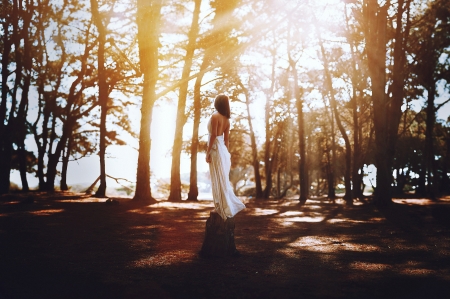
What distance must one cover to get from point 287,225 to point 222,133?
5.59m

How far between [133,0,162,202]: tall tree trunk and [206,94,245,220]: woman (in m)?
11.0

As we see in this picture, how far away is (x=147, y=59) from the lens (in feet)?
58.4

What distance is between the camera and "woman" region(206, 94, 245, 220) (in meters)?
6.82

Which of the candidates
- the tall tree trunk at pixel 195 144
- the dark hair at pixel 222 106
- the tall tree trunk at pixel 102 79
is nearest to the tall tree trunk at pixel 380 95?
the tall tree trunk at pixel 195 144

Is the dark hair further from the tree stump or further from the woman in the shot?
the tree stump

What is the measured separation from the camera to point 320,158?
53562 mm

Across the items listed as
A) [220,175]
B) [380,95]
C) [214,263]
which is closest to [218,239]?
[214,263]

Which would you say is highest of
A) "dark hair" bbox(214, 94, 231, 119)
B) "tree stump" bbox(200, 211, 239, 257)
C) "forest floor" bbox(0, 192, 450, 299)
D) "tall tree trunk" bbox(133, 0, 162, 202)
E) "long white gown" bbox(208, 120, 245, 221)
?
"tall tree trunk" bbox(133, 0, 162, 202)

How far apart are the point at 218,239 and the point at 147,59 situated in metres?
12.8

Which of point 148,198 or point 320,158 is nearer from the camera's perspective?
point 148,198

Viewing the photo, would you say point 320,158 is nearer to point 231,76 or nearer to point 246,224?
point 231,76

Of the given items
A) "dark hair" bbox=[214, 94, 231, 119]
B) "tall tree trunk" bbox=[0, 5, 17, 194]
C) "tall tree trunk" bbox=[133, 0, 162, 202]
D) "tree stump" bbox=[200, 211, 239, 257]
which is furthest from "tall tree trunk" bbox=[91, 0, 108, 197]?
"tree stump" bbox=[200, 211, 239, 257]

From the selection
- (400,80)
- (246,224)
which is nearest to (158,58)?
(246,224)

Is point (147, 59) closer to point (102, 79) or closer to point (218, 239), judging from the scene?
point (102, 79)
